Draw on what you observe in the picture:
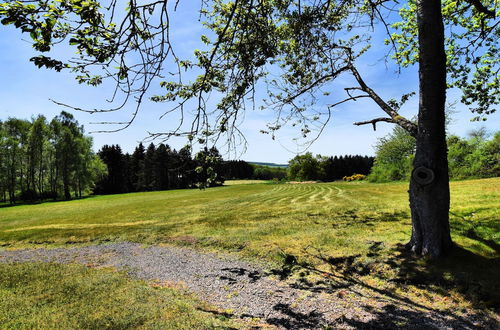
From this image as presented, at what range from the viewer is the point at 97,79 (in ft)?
13.0

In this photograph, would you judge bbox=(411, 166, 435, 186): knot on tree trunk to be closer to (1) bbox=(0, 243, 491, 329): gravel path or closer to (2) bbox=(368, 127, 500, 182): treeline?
(1) bbox=(0, 243, 491, 329): gravel path

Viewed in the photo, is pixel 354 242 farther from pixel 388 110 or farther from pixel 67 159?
pixel 67 159

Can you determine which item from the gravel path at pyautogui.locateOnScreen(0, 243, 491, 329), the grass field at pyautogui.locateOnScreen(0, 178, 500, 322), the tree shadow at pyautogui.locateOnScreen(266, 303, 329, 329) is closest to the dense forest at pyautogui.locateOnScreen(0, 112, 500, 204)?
the grass field at pyautogui.locateOnScreen(0, 178, 500, 322)

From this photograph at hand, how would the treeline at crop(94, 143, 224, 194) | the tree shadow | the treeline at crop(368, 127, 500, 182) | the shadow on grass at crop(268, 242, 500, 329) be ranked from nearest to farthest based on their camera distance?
the shadow on grass at crop(268, 242, 500, 329) < the tree shadow < the treeline at crop(368, 127, 500, 182) < the treeline at crop(94, 143, 224, 194)

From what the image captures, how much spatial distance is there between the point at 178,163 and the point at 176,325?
2.67 meters

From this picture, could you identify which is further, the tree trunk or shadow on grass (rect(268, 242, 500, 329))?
the tree trunk

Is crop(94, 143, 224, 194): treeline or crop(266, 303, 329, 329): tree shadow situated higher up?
crop(94, 143, 224, 194): treeline

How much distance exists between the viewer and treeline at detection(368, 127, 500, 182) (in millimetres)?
31281

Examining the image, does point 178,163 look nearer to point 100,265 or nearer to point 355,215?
point 100,265

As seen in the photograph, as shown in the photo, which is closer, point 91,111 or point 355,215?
point 91,111

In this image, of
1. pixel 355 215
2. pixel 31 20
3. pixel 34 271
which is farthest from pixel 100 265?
pixel 355 215

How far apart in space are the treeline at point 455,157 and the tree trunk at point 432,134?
34255 millimetres

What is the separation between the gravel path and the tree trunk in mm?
1997

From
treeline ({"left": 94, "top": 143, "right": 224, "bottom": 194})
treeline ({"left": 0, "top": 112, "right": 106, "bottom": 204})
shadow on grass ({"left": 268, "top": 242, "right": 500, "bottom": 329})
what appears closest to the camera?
shadow on grass ({"left": 268, "top": 242, "right": 500, "bottom": 329})
